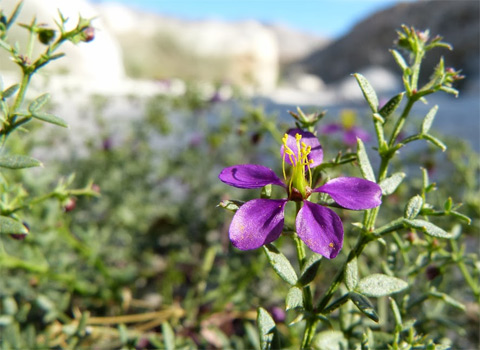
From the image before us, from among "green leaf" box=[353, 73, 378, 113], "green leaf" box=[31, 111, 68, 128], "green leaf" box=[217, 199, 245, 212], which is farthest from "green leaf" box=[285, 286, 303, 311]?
"green leaf" box=[31, 111, 68, 128]

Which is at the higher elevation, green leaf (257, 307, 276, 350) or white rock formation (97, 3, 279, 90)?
green leaf (257, 307, 276, 350)

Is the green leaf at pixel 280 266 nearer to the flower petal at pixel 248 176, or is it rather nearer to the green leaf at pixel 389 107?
the flower petal at pixel 248 176

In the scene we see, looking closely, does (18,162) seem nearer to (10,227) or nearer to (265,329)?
(10,227)

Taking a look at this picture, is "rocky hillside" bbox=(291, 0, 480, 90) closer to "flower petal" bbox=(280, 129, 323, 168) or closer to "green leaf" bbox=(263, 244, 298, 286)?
"flower petal" bbox=(280, 129, 323, 168)

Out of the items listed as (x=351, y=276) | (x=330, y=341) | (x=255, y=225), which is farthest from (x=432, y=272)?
(x=255, y=225)

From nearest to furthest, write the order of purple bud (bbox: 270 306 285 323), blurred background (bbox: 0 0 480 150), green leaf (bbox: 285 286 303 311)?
green leaf (bbox: 285 286 303 311)
purple bud (bbox: 270 306 285 323)
blurred background (bbox: 0 0 480 150)

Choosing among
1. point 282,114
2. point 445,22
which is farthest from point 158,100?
point 445,22
